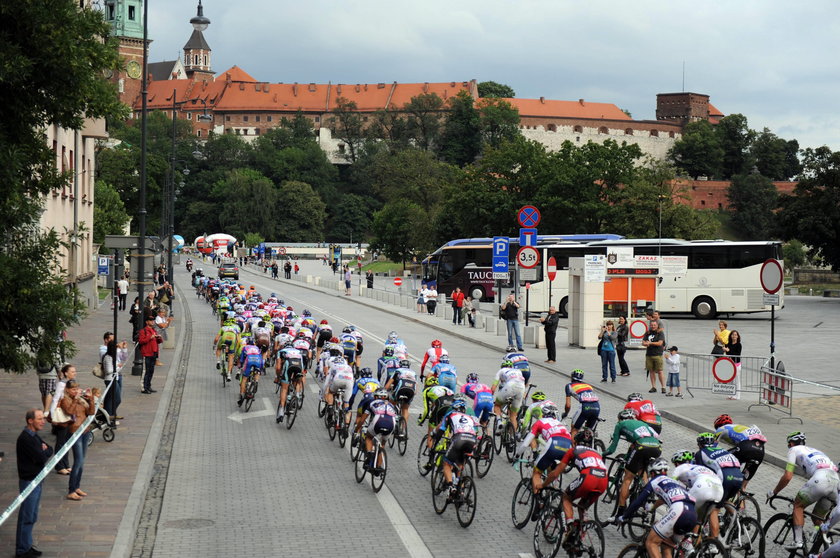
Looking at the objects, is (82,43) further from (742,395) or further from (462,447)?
(742,395)

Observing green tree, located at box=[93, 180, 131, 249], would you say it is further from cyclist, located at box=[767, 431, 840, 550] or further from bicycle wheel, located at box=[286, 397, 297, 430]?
cyclist, located at box=[767, 431, 840, 550]

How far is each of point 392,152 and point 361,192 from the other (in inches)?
353

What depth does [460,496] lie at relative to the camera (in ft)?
38.4

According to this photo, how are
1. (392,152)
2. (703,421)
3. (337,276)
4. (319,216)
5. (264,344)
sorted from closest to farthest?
(703,421)
(264,344)
(337,276)
(319,216)
(392,152)

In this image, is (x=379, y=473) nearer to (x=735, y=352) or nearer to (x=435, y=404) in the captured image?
(x=435, y=404)

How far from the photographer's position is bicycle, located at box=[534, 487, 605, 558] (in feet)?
32.7

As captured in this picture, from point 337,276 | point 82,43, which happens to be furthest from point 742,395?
point 337,276

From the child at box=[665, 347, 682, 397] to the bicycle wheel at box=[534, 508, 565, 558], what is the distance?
11967 millimetres

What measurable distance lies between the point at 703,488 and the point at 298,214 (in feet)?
469

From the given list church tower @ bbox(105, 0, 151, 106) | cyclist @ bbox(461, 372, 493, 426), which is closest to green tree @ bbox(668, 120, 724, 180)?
church tower @ bbox(105, 0, 151, 106)

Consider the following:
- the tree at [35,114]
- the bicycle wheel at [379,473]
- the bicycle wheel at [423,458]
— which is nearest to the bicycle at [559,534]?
the bicycle wheel at [379,473]

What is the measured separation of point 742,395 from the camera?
22.4 metres

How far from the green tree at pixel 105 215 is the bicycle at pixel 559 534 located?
60.0m

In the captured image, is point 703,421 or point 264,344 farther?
point 264,344
